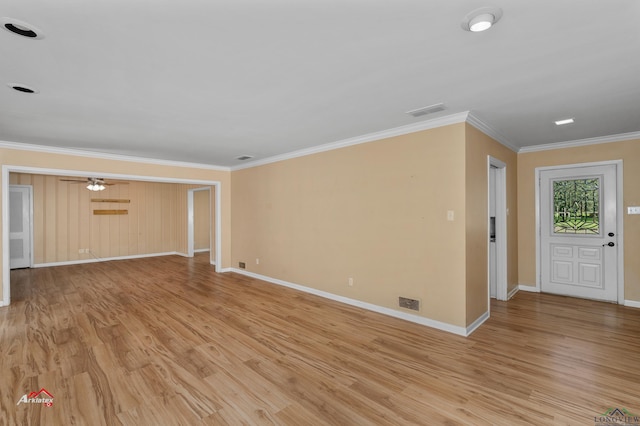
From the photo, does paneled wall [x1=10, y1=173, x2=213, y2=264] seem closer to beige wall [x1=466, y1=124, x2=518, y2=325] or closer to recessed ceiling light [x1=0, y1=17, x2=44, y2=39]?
recessed ceiling light [x1=0, y1=17, x2=44, y2=39]

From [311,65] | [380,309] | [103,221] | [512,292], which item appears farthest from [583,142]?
[103,221]

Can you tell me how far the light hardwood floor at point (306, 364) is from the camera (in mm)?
2154

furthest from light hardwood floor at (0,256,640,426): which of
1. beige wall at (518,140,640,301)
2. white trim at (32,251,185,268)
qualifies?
white trim at (32,251,185,268)

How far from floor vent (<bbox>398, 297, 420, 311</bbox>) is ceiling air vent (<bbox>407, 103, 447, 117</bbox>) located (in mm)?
2342

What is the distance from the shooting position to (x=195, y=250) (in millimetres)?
10484

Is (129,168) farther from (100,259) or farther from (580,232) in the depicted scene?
(580,232)

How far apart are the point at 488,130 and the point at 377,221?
6.34 feet

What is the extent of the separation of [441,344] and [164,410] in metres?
2.71

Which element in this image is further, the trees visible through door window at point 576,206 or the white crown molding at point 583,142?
the trees visible through door window at point 576,206

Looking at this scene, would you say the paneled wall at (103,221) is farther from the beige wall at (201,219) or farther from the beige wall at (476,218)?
the beige wall at (476,218)

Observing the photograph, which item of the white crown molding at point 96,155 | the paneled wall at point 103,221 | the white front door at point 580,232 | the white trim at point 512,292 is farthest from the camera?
the paneled wall at point 103,221

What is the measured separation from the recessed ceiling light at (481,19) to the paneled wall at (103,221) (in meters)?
9.09

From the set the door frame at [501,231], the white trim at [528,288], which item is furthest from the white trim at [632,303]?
the door frame at [501,231]

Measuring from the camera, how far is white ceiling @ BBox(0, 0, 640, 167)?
1647 millimetres
